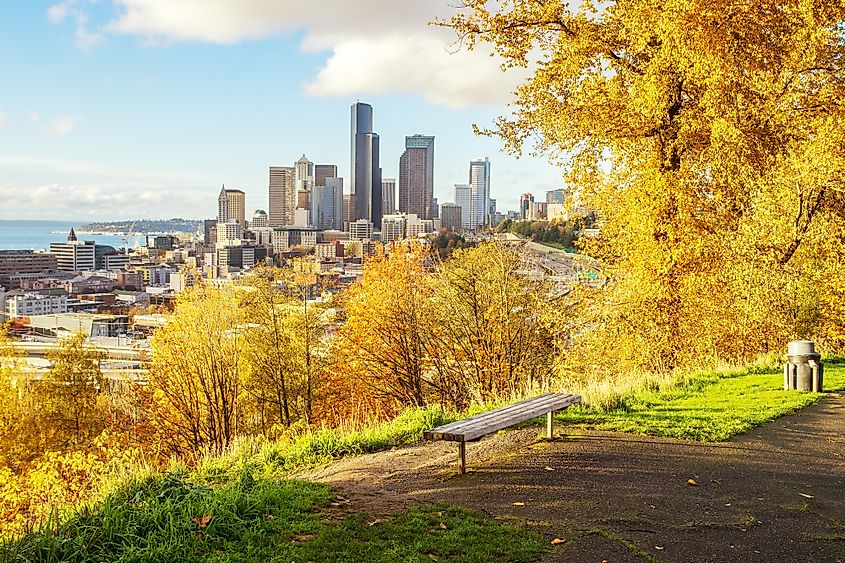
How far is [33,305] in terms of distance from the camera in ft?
397

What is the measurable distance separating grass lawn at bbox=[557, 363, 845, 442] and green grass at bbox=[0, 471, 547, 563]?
3533mm

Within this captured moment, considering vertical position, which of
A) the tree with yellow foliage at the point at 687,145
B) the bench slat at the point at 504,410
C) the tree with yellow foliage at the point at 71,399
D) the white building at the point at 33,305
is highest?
the tree with yellow foliage at the point at 687,145

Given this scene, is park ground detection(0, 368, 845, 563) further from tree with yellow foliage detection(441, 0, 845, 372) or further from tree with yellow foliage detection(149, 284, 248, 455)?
tree with yellow foliage detection(149, 284, 248, 455)

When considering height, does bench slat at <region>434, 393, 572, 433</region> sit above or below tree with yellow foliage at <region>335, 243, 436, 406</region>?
above

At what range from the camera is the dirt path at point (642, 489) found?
196 inches

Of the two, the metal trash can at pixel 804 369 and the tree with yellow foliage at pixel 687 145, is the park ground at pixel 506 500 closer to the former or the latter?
the metal trash can at pixel 804 369

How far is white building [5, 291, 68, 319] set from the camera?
392 feet

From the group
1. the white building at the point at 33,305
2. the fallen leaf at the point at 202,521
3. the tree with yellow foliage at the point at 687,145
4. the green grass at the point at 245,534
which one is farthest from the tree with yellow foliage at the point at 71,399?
the white building at the point at 33,305

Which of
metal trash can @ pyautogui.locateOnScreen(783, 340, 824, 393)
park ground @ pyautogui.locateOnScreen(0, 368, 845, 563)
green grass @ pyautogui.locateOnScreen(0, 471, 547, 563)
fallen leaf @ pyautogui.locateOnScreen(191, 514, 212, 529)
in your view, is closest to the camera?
green grass @ pyautogui.locateOnScreen(0, 471, 547, 563)

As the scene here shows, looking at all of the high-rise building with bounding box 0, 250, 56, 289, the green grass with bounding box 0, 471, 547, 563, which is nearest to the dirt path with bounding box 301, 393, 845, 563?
the green grass with bounding box 0, 471, 547, 563

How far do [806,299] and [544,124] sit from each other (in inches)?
307

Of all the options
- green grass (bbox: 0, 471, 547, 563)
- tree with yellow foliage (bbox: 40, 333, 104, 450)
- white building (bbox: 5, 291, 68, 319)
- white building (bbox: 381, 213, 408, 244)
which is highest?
white building (bbox: 381, 213, 408, 244)

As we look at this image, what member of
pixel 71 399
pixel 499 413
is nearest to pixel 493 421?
pixel 499 413

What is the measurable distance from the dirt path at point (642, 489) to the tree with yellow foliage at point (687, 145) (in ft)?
16.9
